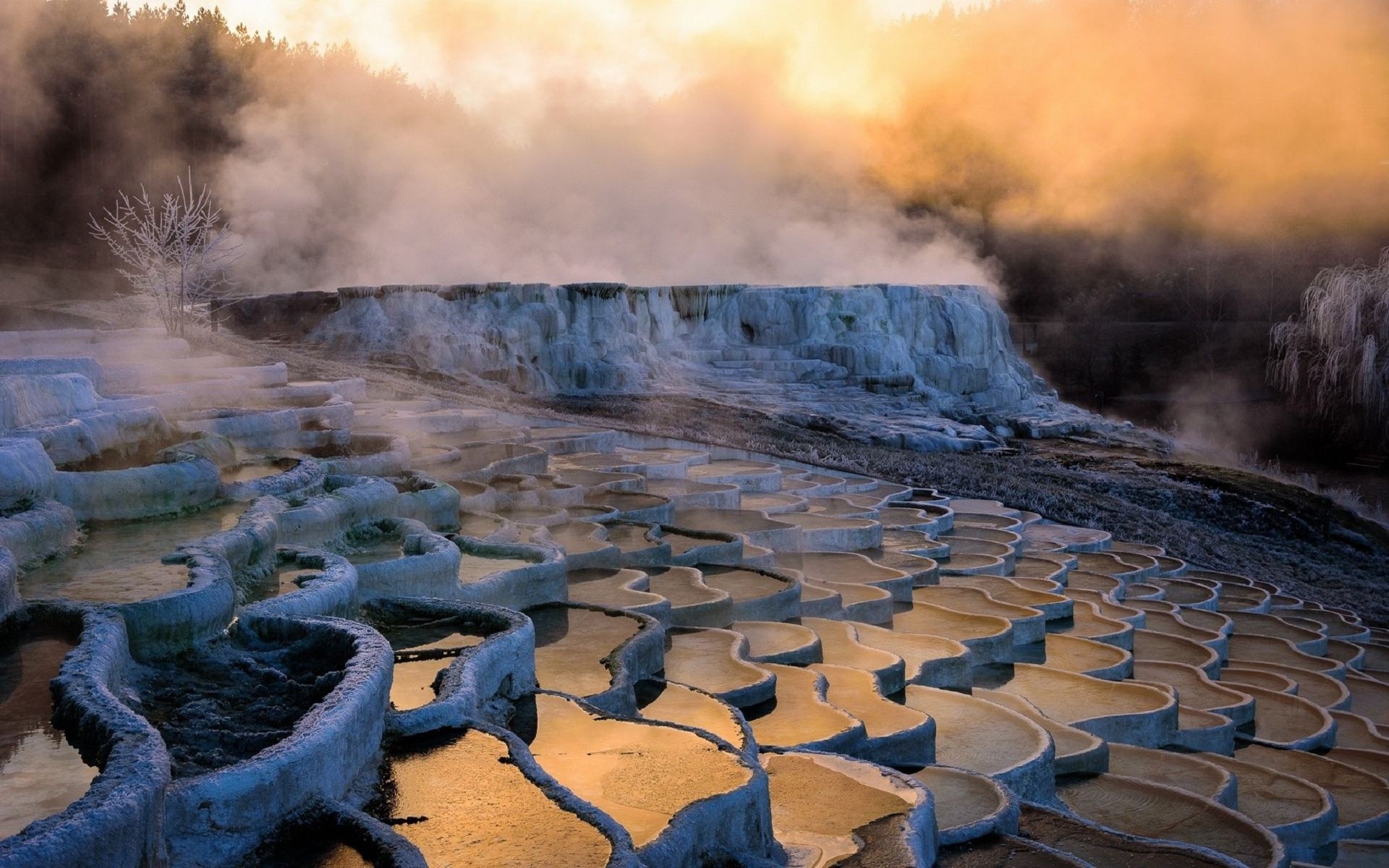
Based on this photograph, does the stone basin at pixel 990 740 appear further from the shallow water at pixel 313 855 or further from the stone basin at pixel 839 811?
the shallow water at pixel 313 855

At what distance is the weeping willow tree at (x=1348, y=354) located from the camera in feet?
49.2

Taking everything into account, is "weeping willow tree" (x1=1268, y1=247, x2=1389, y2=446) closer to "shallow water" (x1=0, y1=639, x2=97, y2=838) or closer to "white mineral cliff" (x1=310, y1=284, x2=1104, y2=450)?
"white mineral cliff" (x1=310, y1=284, x2=1104, y2=450)

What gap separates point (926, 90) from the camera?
110 feet

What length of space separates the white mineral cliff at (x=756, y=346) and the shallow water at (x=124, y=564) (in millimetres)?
7196

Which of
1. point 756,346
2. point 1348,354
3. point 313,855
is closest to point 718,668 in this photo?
point 313,855

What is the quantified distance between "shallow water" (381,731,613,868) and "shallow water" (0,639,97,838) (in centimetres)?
59

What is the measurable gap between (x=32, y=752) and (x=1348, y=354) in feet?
52.1

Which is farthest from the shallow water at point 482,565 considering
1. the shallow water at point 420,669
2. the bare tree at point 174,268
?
the bare tree at point 174,268

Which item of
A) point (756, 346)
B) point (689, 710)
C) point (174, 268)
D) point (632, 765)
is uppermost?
point (174, 268)

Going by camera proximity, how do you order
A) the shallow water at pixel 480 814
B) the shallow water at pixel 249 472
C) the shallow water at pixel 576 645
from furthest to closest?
the shallow water at pixel 249 472, the shallow water at pixel 576 645, the shallow water at pixel 480 814

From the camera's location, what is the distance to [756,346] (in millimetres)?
14461

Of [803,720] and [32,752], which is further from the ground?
[32,752]

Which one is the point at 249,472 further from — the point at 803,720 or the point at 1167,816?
the point at 1167,816

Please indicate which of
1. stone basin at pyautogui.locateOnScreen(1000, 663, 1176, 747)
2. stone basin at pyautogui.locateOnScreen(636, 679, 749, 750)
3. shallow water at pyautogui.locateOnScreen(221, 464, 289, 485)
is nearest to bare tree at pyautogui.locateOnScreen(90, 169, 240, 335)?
shallow water at pyautogui.locateOnScreen(221, 464, 289, 485)
